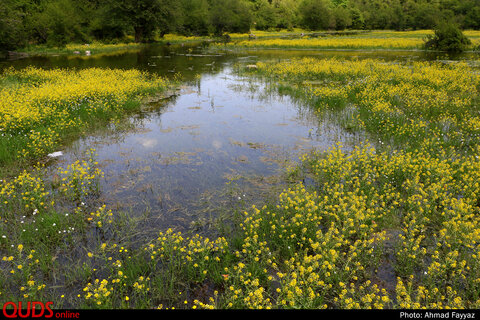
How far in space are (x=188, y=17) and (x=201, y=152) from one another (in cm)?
8218

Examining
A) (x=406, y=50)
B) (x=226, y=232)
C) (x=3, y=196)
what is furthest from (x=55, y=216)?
(x=406, y=50)

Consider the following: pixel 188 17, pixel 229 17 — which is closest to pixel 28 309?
pixel 188 17

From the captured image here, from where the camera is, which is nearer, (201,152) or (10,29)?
(201,152)

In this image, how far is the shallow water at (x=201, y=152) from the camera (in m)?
8.16

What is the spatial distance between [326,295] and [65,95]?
1731 cm

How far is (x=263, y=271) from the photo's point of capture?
18.1 ft

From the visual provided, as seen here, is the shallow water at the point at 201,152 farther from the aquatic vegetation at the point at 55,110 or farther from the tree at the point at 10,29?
the tree at the point at 10,29

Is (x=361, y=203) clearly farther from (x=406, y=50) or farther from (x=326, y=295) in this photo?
(x=406, y=50)

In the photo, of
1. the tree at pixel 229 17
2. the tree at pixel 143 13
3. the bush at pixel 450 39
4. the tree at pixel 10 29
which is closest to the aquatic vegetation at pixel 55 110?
the tree at pixel 10 29

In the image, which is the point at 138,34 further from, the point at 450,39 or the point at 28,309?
the point at 28,309

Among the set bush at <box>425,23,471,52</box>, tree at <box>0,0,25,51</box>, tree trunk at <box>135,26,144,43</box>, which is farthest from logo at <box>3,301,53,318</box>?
tree trunk at <box>135,26,144,43</box>

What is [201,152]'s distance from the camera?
38.5 feet

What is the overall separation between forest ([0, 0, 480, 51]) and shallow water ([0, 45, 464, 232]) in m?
28.5

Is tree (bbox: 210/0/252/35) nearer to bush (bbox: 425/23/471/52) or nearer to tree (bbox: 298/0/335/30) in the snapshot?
tree (bbox: 298/0/335/30)
